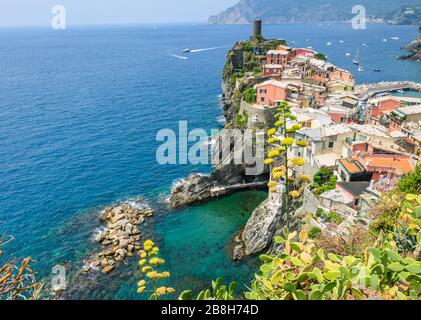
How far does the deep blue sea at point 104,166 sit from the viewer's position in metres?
30.9

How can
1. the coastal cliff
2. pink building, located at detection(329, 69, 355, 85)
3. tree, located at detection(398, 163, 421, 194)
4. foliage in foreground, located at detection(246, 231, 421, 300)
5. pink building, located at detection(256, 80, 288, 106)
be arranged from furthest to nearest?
1. pink building, located at detection(329, 69, 355, 85)
2. pink building, located at detection(256, 80, 288, 106)
3. the coastal cliff
4. tree, located at detection(398, 163, 421, 194)
5. foliage in foreground, located at detection(246, 231, 421, 300)

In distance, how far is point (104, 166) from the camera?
47.5m

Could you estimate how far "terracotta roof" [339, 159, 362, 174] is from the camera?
28047 mm

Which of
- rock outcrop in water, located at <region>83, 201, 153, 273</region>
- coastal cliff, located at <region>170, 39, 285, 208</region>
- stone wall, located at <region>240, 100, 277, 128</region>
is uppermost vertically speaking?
stone wall, located at <region>240, 100, 277, 128</region>

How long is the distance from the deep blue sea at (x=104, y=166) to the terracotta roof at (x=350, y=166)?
38.6 ft

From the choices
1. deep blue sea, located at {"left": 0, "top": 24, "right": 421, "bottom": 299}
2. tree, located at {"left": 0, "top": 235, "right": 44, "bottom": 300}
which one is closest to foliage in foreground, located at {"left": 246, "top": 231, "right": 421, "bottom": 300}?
tree, located at {"left": 0, "top": 235, "right": 44, "bottom": 300}

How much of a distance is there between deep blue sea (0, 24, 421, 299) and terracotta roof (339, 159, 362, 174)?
11754 mm

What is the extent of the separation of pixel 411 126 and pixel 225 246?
81.7 feet

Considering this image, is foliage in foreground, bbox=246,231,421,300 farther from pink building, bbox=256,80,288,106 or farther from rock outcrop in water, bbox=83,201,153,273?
pink building, bbox=256,80,288,106

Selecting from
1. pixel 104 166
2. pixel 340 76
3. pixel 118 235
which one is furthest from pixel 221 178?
pixel 340 76

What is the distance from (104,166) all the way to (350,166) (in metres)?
33.4

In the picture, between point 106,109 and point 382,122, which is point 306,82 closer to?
point 382,122

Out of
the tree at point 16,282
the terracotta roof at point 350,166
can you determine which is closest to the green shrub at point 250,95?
the terracotta roof at point 350,166

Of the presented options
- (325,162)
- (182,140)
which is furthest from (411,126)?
(182,140)
